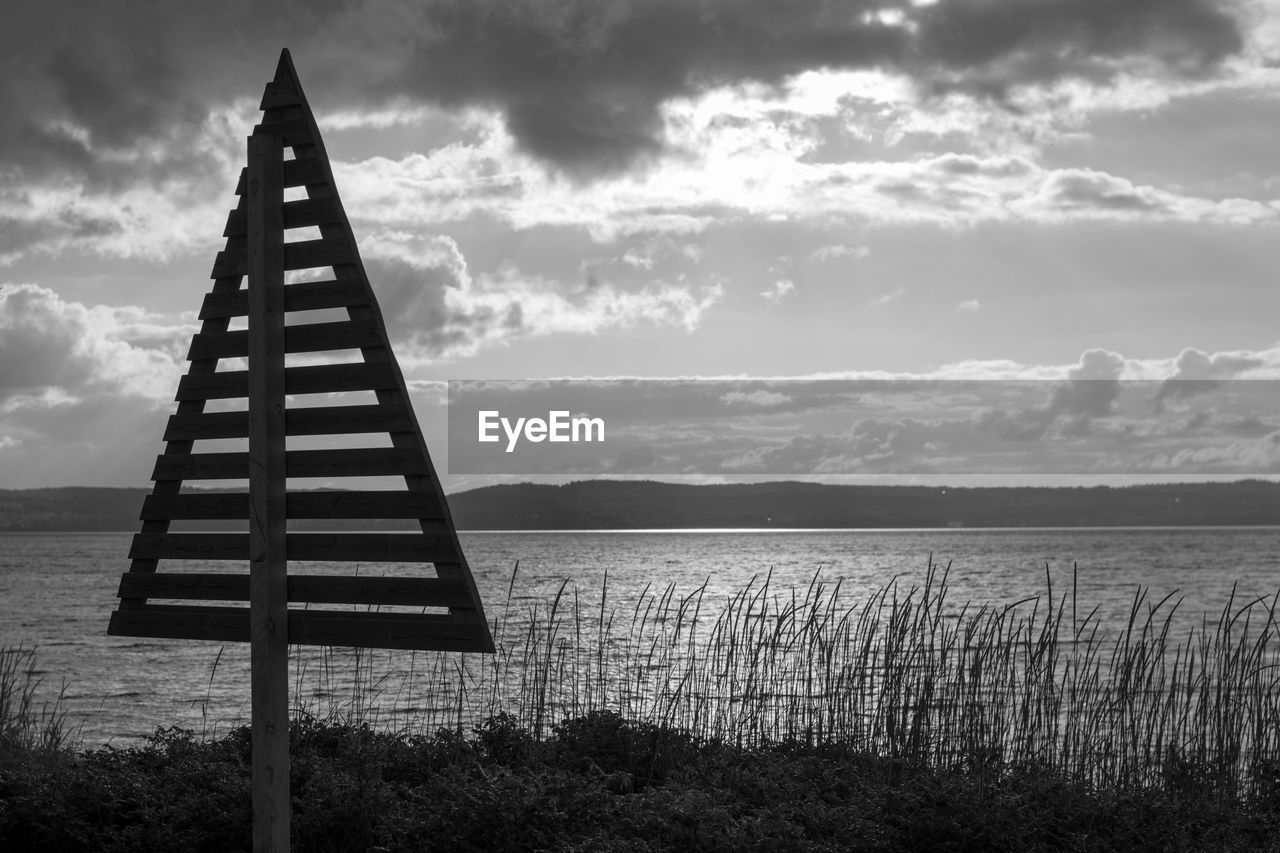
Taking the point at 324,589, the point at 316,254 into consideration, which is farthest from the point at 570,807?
the point at 316,254

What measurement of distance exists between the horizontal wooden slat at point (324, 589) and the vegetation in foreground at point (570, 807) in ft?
4.27

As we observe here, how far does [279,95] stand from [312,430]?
1.74m

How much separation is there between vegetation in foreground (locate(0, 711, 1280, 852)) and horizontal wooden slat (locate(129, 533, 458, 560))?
1.50 metres

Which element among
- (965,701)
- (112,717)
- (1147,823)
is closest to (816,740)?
(965,701)

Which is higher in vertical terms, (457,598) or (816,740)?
(457,598)

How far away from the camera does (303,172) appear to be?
18.7 feet

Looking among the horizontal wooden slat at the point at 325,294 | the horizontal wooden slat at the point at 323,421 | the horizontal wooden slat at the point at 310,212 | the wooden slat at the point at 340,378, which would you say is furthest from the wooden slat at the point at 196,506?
the horizontal wooden slat at the point at 310,212

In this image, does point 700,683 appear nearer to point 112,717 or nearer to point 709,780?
point 709,780

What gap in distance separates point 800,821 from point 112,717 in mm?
17022

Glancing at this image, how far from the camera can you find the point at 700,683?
1114cm

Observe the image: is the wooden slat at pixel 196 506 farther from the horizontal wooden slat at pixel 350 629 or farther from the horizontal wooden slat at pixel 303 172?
the horizontal wooden slat at pixel 303 172

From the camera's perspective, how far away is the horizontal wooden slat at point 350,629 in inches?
209

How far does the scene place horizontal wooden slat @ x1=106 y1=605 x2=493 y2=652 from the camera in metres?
5.30

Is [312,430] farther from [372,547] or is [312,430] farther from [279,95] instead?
[279,95]
